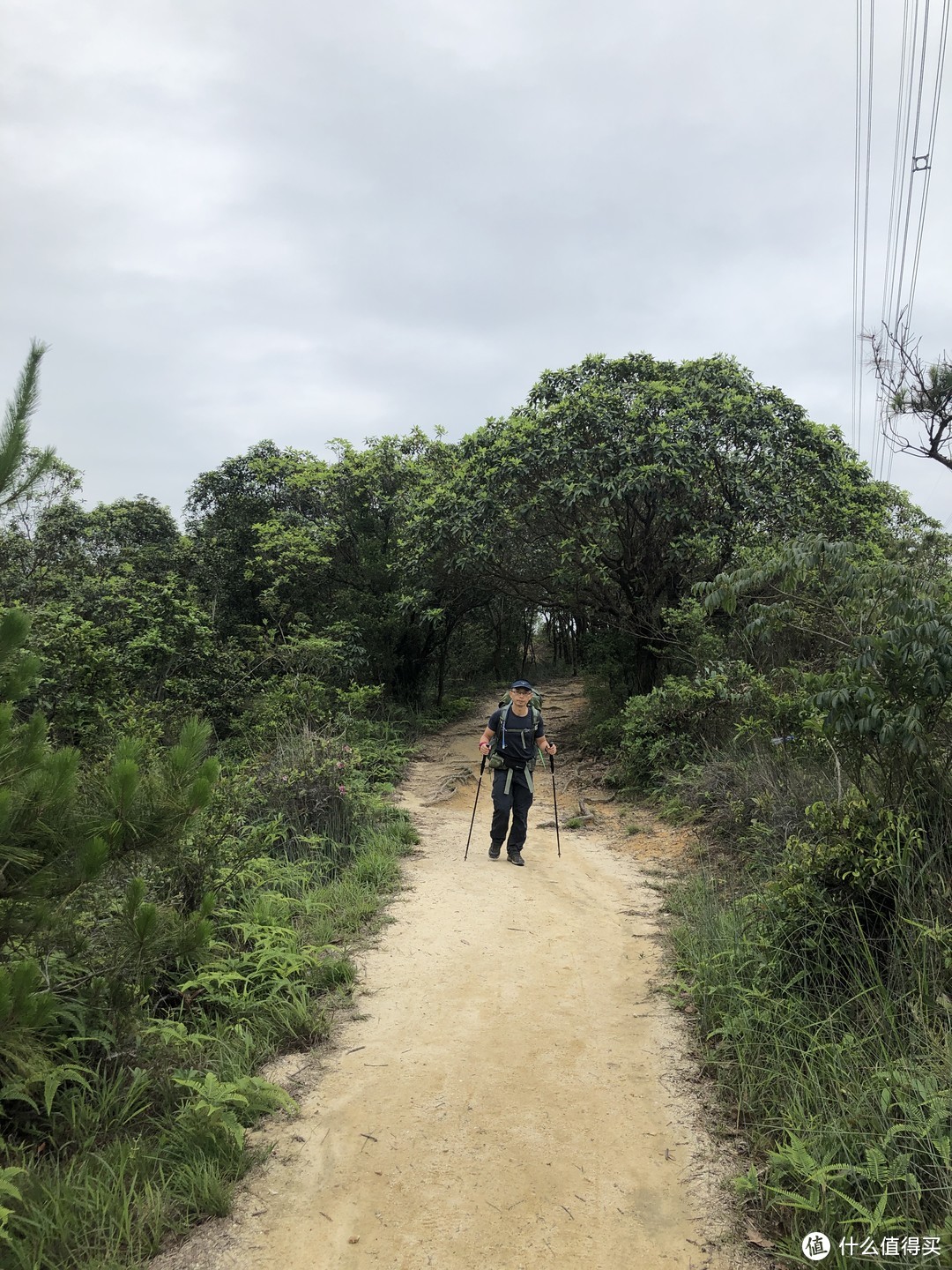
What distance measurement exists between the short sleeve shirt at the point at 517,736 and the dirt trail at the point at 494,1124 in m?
1.71

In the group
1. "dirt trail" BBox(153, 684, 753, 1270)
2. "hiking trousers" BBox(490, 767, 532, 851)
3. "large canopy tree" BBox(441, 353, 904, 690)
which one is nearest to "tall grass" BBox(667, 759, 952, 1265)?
"dirt trail" BBox(153, 684, 753, 1270)

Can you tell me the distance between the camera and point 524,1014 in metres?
4.23

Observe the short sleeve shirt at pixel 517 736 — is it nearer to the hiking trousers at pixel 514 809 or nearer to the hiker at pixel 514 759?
the hiker at pixel 514 759

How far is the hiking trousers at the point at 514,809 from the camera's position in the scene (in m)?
7.23

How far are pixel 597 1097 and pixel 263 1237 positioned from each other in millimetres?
1567

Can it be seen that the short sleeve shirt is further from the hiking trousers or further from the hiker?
the hiking trousers

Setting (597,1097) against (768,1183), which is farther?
(597,1097)

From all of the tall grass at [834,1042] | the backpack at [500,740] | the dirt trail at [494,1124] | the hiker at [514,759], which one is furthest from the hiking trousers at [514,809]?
the tall grass at [834,1042]

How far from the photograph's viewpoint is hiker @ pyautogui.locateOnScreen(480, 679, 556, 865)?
714 centimetres

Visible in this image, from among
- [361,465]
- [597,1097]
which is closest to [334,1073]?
[597,1097]

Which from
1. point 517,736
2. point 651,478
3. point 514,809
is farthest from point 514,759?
point 651,478

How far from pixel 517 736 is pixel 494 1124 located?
4108 millimetres

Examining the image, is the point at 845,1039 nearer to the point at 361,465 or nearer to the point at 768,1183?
the point at 768,1183

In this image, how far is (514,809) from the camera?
24.0 feet
